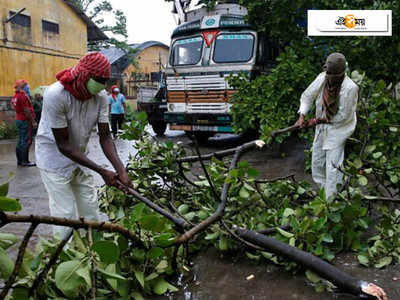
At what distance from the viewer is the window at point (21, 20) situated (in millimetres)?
16359

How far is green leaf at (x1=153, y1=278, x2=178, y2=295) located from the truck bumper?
6.56 metres

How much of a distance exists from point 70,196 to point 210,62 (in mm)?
6884

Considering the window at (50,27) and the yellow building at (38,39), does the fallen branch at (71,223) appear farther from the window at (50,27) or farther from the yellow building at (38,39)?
the window at (50,27)

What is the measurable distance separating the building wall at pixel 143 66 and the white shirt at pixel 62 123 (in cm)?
2491

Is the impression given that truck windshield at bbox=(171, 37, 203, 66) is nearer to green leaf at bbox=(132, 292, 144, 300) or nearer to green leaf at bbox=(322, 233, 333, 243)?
green leaf at bbox=(322, 233, 333, 243)

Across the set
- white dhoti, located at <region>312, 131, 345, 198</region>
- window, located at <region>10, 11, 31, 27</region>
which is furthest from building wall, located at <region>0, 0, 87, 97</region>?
white dhoti, located at <region>312, 131, 345, 198</region>

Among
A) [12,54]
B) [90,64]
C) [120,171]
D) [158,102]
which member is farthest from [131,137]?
[12,54]

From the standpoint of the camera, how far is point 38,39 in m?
17.9

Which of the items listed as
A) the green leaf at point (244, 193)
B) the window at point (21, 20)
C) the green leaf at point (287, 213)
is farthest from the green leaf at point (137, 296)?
the window at point (21, 20)

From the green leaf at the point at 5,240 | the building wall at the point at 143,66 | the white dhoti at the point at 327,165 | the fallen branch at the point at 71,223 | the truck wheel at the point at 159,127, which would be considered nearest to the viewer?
the fallen branch at the point at 71,223

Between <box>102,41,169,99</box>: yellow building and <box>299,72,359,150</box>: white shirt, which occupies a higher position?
<box>102,41,169,99</box>: yellow building

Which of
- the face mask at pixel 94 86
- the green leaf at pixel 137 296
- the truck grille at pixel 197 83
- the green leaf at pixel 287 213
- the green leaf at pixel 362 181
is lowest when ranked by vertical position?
the green leaf at pixel 137 296

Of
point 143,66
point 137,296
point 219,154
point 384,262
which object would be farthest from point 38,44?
point 384,262

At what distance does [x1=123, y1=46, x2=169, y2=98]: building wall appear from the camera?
2848 centimetres
